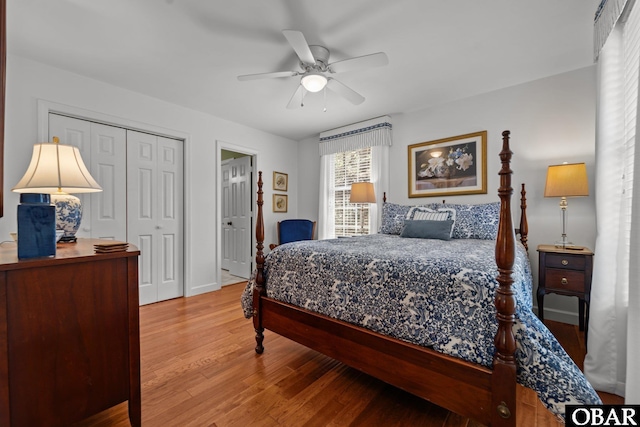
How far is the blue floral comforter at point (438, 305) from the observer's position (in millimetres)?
1038

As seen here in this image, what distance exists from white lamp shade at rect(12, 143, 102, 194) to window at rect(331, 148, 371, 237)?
10.5ft

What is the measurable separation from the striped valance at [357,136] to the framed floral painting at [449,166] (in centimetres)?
44

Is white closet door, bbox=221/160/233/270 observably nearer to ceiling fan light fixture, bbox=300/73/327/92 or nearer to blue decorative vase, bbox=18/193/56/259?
ceiling fan light fixture, bbox=300/73/327/92

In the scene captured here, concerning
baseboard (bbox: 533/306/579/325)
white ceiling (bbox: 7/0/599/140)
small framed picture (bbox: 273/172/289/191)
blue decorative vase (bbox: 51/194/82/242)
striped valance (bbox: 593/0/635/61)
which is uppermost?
white ceiling (bbox: 7/0/599/140)

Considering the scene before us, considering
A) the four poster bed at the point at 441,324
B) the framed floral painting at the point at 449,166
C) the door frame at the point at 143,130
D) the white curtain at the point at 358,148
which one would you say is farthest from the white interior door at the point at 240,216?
the four poster bed at the point at 441,324

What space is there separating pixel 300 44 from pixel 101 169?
2506 mm

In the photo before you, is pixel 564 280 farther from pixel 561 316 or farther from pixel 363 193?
pixel 363 193

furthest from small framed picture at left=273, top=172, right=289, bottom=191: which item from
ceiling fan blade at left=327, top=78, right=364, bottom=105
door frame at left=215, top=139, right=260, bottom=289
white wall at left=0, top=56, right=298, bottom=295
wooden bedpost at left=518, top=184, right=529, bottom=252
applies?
wooden bedpost at left=518, top=184, right=529, bottom=252

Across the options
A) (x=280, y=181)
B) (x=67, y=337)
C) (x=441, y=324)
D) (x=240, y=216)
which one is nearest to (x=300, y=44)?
(x=441, y=324)

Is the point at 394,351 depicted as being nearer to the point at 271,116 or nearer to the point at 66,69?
the point at 271,116

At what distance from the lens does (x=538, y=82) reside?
278cm

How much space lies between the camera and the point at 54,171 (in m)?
1.43

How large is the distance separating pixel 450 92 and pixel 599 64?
1332 millimetres

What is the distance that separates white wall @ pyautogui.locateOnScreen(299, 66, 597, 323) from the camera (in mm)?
2561
